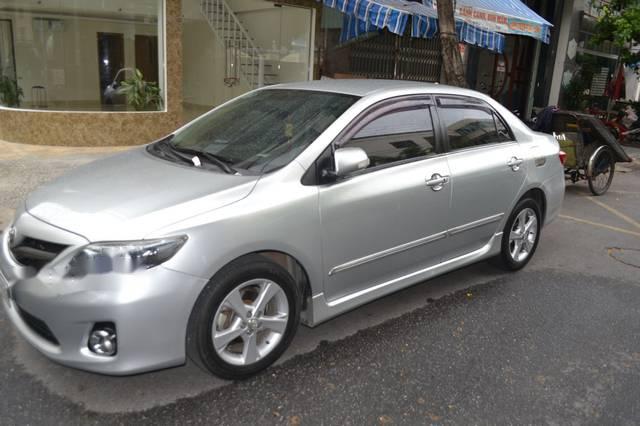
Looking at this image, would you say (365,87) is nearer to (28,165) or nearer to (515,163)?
(515,163)

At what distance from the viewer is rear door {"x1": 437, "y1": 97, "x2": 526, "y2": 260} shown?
14.0 ft

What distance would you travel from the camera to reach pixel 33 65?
10539mm

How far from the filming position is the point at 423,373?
3398 millimetres

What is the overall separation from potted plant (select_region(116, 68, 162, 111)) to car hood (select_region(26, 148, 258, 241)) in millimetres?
7260

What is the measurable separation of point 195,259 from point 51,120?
8251 millimetres

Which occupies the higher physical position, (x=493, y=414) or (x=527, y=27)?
(x=527, y=27)

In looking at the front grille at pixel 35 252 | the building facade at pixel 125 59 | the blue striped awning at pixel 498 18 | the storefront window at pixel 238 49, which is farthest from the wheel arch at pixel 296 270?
the storefront window at pixel 238 49

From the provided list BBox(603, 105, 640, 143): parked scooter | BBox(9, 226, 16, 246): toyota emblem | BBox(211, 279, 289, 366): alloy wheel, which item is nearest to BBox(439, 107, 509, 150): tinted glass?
BBox(211, 279, 289, 366): alloy wheel

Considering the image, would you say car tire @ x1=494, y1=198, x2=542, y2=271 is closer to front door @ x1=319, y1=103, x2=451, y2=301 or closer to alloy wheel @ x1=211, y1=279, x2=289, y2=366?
front door @ x1=319, y1=103, x2=451, y2=301

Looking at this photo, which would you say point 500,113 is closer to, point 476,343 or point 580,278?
point 580,278

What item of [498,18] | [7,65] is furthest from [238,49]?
[498,18]

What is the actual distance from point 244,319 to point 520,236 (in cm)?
301

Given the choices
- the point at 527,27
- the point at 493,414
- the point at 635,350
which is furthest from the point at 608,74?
the point at 493,414

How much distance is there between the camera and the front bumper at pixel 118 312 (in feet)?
8.81
